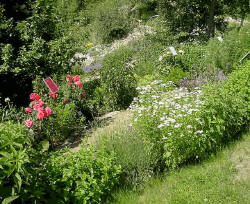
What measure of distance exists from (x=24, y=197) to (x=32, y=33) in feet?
14.0

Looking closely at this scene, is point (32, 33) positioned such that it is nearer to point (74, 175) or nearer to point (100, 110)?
point (100, 110)

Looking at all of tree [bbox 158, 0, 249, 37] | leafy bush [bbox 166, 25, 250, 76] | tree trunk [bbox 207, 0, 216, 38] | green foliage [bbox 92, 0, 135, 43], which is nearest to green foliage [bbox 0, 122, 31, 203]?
leafy bush [bbox 166, 25, 250, 76]

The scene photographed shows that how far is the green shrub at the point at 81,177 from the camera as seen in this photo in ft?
10.5

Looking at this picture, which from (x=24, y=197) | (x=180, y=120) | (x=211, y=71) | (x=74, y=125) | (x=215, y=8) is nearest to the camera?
(x=24, y=197)

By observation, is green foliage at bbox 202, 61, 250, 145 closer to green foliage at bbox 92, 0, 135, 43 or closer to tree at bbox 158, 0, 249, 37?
tree at bbox 158, 0, 249, 37

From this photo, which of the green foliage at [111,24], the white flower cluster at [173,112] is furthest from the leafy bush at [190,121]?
the green foliage at [111,24]

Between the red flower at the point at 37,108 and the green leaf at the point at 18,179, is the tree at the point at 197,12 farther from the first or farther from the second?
the green leaf at the point at 18,179

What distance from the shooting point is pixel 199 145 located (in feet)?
13.6

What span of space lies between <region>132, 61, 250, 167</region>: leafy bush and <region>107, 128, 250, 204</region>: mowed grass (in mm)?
206

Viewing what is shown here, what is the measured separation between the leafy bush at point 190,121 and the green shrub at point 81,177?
85 cm

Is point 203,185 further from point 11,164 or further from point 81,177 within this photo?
point 11,164

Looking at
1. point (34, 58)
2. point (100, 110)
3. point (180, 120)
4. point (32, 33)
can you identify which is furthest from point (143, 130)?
point (32, 33)

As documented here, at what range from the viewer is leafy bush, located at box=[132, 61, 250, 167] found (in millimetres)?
4109

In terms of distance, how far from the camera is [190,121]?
13.9 ft
